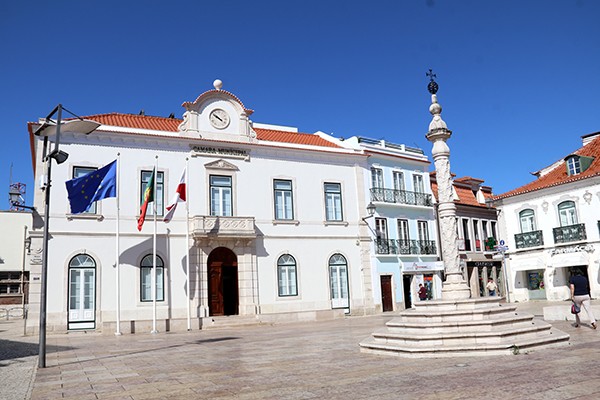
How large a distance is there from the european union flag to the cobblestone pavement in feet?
24.2

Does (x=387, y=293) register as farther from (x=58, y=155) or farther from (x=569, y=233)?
(x=58, y=155)

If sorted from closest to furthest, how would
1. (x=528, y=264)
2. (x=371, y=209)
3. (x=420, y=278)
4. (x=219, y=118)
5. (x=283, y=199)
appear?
(x=219, y=118)
(x=283, y=199)
(x=371, y=209)
(x=420, y=278)
(x=528, y=264)

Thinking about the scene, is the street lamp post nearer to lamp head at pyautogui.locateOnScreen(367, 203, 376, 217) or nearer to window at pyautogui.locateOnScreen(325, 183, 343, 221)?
window at pyautogui.locateOnScreen(325, 183, 343, 221)

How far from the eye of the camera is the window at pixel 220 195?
24469mm

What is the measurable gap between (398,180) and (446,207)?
18.2m

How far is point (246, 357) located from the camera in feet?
36.5

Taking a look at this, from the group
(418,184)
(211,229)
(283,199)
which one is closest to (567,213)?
(418,184)

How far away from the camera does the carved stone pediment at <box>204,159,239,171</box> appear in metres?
24.6

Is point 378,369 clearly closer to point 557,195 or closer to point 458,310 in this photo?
point 458,310

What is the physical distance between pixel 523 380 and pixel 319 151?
21.1 m

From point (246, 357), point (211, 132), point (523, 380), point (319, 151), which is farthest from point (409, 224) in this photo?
point (523, 380)

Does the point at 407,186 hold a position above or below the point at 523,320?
above

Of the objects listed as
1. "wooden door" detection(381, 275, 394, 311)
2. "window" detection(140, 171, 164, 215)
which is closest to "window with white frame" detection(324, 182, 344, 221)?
"wooden door" detection(381, 275, 394, 311)

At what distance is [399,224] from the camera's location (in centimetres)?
2997
